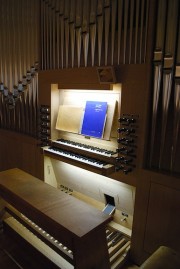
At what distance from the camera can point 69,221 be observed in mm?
1795

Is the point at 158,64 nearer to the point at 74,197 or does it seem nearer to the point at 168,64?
the point at 168,64

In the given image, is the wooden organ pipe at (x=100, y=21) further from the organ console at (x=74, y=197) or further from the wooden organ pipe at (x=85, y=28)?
the organ console at (x=74, y=197)

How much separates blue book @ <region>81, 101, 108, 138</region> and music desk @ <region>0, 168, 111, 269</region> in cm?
81

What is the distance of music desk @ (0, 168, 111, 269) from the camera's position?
5.72ft

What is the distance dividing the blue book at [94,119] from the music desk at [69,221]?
806 millimetres

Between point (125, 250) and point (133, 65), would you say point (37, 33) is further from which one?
point (125, 250)

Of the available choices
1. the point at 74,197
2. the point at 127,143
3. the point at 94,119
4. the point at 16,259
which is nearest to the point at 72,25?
the point at 94,119

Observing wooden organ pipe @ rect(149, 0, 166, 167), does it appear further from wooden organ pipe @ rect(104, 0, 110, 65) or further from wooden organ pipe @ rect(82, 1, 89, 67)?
wooden organ pipe @ rect(82, 1, 89, 67)

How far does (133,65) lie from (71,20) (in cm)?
105

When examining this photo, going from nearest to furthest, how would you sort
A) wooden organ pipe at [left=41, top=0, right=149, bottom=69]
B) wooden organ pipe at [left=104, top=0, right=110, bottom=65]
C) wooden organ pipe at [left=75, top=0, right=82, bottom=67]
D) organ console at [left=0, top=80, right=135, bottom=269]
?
organ console at [left=0, top=80, right=135, bottom=269] → wooden organ pipe at [left=41, top=0, right=149, bottom=69] → wooden organ pipe at [left=104, top=0, right=110, bottom=65] → wooden organ pipe at [left=75, top=0, right=82, bottom=67]

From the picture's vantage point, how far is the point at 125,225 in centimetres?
275

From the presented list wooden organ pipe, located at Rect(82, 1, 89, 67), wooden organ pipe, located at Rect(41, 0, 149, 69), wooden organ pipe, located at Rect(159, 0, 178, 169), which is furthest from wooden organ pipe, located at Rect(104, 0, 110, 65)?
wooden organ pipe, located at Rect(159, 0, 178, 169)

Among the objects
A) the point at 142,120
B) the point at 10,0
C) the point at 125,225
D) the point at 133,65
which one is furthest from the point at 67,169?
the point at 10,0

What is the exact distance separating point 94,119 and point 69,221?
1.26m
